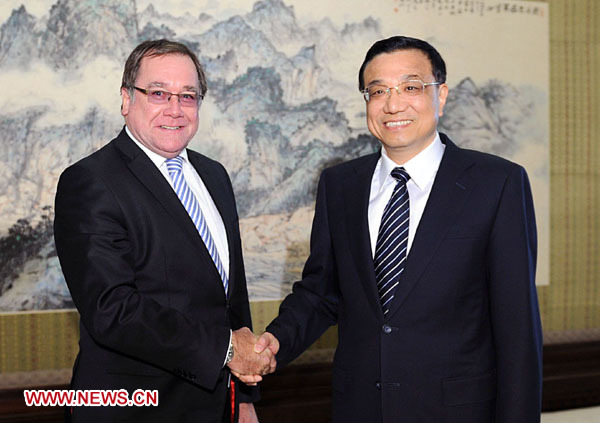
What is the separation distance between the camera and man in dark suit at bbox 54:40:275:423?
210cm

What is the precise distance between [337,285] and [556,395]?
108 inches

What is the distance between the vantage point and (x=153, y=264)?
2156 millimetres

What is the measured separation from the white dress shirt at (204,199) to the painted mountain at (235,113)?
57.1 inches

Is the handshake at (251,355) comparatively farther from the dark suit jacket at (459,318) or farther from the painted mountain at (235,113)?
the painted mountain at (235,113)

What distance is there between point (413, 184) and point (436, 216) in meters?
0.18

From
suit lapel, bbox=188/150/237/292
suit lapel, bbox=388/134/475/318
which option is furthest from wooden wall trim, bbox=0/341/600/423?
suit lapel, bbox=388/134/475/318

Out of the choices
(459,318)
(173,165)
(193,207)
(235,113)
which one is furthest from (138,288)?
(235,113)

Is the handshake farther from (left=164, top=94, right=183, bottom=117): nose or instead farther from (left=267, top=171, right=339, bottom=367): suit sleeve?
(left=164, top=94, right=183, bottom=117): nose

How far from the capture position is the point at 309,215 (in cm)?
415

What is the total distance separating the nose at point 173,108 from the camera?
7.43ft

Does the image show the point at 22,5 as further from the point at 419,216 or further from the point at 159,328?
the point at 419,216

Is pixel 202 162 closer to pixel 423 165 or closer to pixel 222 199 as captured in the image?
pixel 222 199

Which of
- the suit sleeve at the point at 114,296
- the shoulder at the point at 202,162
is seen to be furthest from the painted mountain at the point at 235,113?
the suit sleeve at the point at 114,296

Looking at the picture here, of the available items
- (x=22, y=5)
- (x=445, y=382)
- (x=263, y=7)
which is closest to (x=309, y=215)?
(x=263, y=7)
